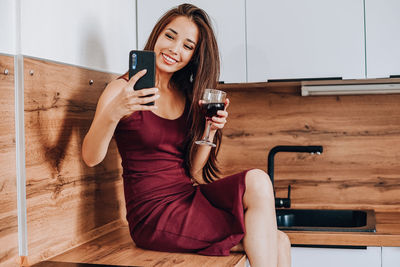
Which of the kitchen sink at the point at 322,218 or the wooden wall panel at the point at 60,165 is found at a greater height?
the wooden wall panel at the point at 60,165

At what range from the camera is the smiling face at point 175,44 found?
1.71m

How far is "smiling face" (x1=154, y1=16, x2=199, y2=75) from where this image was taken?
5.60ft

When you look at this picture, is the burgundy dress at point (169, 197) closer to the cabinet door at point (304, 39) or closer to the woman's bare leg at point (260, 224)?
the woman's bare leg at point (260, 224)

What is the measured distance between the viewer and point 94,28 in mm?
1810

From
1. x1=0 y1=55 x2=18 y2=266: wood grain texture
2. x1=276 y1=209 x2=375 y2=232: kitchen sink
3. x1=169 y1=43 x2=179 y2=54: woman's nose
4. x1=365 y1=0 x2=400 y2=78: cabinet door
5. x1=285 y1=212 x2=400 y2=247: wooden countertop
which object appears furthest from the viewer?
x1=276 y1=209 x2=375 y2=232: kitchen sink

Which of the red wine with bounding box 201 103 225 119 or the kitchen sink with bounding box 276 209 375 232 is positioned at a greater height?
→ the red wine with bounding box 201 103 225 119

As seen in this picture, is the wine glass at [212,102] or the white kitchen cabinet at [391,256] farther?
the white kitchen cabinet at [391,256]

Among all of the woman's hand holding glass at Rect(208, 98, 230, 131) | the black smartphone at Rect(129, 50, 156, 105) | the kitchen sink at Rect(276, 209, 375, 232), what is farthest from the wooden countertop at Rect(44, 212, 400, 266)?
the black smartphone at Rect(129, 50, 156, 105)

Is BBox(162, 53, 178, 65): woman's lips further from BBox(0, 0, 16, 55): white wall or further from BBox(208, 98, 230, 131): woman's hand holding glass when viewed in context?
BBox(0, 0, 16, 55): white wall

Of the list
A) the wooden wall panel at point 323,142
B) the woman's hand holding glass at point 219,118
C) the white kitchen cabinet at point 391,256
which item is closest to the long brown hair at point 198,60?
the woman's hand holding glass at point 219,118

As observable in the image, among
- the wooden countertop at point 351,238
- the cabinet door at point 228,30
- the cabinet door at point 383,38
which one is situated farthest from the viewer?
the cabinet door at point 228,30

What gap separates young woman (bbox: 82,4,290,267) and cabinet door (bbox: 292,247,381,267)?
300mm

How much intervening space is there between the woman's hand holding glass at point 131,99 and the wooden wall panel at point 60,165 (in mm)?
236

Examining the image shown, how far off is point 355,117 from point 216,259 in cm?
119
